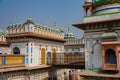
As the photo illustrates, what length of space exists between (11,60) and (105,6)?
8755 mm

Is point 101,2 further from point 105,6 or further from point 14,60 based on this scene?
point 14,60

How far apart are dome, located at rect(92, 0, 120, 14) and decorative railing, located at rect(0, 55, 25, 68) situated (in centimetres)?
777

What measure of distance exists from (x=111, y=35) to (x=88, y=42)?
6.23ft

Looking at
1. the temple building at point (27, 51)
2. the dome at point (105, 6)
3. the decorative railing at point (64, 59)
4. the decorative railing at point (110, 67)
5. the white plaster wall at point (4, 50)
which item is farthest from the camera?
the decorative railing at point (64, 59)

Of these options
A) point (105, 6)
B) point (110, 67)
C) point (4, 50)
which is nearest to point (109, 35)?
point (110, 67)

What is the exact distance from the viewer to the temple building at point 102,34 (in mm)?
12445

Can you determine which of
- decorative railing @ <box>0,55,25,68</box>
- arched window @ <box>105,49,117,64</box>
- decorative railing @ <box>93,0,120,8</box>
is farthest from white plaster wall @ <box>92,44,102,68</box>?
decorative railing @ <box>0,55,25,68</box>

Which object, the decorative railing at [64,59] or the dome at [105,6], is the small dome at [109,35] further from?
the decorative railing at [64,59]

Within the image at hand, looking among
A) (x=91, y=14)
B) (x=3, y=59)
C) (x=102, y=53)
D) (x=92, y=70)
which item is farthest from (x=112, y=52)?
(x=3, y=59)

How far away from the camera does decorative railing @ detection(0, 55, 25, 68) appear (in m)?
15.9

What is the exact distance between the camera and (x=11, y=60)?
16.9 metres

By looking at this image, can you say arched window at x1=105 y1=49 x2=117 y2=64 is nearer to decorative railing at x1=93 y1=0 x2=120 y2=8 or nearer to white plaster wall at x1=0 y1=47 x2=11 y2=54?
decorative railing at x1=93 y1=0 x2=120 y2=8

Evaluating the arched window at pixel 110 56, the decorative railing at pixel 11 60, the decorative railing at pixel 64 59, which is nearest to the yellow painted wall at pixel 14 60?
the decorative railing at pixel 11 60

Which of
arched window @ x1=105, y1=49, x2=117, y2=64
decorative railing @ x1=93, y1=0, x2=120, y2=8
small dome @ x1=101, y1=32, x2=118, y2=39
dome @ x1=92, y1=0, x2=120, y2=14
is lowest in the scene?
arched window @ x1=105, y1=49, x2=117, y2=64
